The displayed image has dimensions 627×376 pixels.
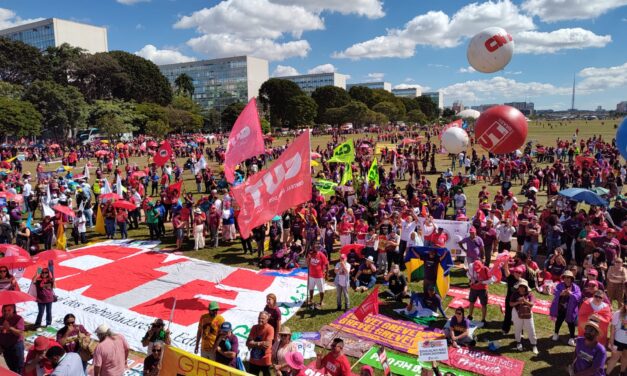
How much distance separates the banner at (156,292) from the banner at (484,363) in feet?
12.2

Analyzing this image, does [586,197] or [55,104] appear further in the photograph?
[55,104]

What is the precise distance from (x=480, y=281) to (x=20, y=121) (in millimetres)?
58823

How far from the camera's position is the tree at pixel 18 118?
167 feet

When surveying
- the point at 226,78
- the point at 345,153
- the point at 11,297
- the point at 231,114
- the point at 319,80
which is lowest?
the point at 11,297

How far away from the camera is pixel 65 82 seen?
7969 centimetres

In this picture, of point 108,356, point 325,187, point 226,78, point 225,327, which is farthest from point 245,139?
point 226,78

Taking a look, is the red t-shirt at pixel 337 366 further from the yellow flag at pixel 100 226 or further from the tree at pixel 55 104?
the tree at pixel 55 104

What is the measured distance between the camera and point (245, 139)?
13062 mm

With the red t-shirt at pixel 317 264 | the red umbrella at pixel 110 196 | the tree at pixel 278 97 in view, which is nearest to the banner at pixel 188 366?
the red t-shirt at pixel 317 264

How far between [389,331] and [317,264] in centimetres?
214

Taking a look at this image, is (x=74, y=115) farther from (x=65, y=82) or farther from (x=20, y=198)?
(x=20, y=198)

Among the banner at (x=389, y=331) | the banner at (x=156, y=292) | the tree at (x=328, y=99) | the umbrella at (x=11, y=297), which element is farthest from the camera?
the tree at (x=328, y=99)

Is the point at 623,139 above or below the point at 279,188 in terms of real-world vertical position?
above

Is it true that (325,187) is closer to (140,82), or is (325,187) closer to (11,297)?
(11,297)
